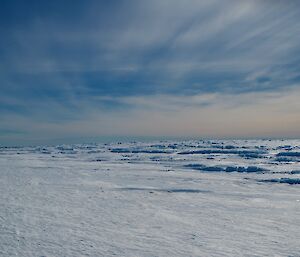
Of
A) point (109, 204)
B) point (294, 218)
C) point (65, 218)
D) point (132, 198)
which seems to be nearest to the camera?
point (65, 218)

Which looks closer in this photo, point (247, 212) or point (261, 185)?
point (247, 212)

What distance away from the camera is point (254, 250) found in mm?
5312

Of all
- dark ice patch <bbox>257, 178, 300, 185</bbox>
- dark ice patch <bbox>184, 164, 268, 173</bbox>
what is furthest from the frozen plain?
dark ice patch <bbox>184, 164, 268, 173</bbox>

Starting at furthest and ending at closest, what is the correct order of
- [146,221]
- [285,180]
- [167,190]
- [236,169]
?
[236,169] < [285,180] < [167,190] < [146,221]

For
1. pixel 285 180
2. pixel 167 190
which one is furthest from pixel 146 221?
pixel 285 180

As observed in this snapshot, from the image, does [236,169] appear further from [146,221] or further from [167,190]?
[146,221]

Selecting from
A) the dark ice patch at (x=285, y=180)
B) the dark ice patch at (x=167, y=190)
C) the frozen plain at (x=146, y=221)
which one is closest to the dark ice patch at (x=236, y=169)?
the dark ice patch at (x=285, y=180)

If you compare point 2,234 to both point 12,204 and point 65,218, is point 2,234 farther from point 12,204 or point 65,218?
point 12,204

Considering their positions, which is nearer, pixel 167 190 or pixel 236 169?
pixel 167 190

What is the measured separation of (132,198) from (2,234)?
4.59 m

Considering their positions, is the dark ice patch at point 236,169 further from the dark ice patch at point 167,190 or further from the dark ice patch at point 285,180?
the dark ice patch at point 167,190

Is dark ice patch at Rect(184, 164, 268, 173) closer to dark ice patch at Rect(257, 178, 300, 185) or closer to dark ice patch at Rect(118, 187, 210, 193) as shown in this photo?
dark ice patch at Rect(257, 178, 300, 185)

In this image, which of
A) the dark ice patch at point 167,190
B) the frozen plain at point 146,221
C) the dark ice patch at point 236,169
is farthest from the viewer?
the dark ice patch at point 236,169

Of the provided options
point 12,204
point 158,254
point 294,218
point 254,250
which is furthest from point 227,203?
point 12,204
